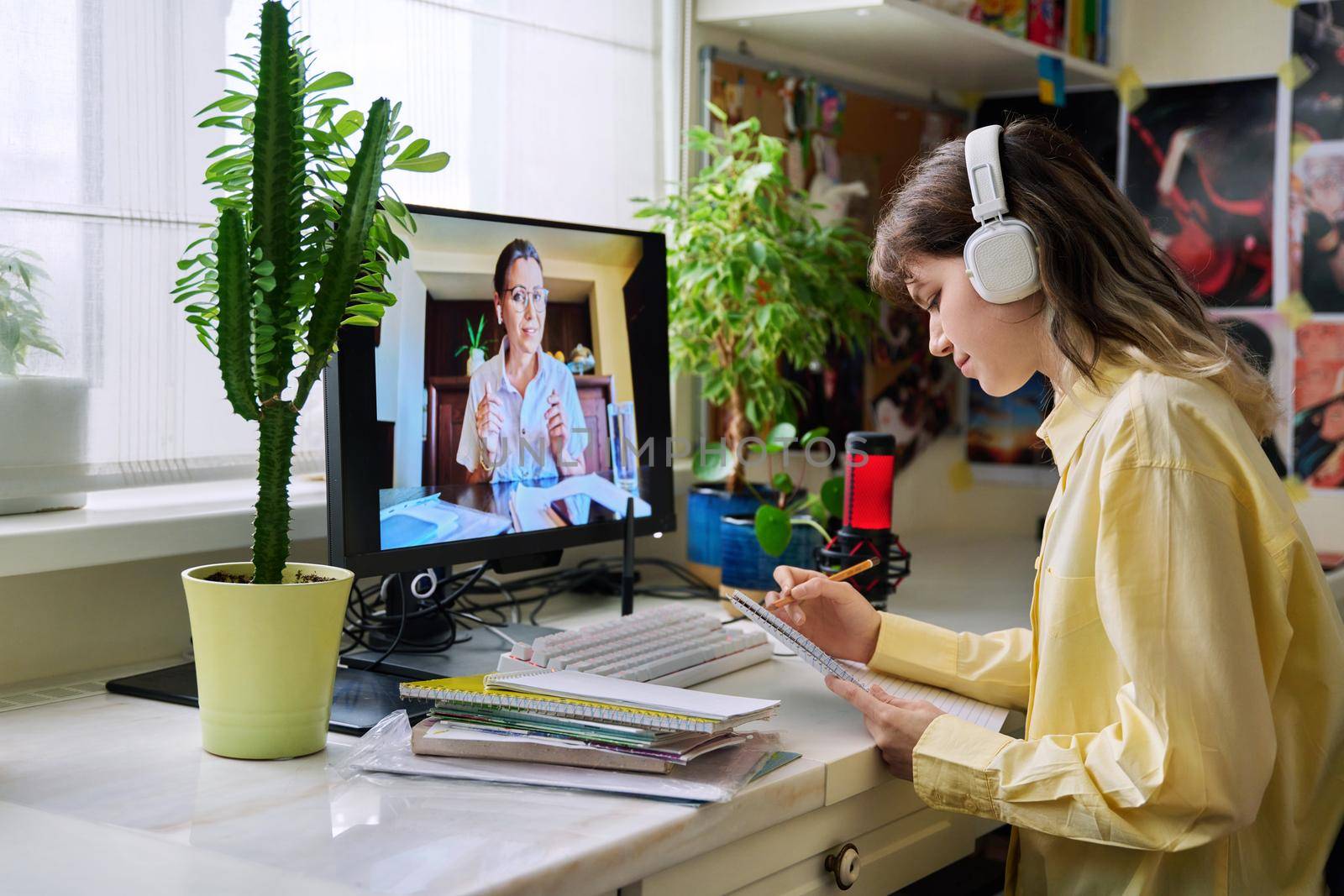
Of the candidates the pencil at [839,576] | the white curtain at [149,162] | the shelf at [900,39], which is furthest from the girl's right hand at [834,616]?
the shelf at [900,39]

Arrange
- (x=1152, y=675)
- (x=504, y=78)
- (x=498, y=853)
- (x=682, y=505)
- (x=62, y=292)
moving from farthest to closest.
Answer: (x=682, y=505)
(x=504, y=78)
(x=62, y=292)
(x=1152, y=675)
(x=498, y=853)

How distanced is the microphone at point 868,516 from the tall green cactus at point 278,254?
2.55 ft

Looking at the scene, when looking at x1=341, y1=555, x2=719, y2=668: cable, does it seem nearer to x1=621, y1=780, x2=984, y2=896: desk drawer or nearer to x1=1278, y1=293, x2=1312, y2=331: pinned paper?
x1=621, y1=780, x2=984, y2=896: desk drawer

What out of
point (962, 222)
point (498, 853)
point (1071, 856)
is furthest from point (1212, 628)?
point (498, 853)

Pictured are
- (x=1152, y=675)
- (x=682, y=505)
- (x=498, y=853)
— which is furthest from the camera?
(x=682, y=505)

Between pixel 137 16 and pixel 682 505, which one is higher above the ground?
pixel 137 16

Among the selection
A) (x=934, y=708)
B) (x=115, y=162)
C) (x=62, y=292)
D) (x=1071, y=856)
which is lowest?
(x=1071, y=856)

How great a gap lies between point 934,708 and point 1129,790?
0.20 metres

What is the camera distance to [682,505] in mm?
2078

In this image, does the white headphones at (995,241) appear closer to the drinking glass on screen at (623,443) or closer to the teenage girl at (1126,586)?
the teenage girl at (1126,586)

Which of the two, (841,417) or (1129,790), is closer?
(1129,790)

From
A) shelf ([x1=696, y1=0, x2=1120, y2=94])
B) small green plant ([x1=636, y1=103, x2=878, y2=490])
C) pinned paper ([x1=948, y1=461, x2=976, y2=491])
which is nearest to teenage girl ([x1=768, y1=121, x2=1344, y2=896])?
small green plant ([x1=636, y1=103, x2=878, y2=490])

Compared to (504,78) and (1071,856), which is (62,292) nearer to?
(504,78)

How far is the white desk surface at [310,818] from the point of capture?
2.58ft
